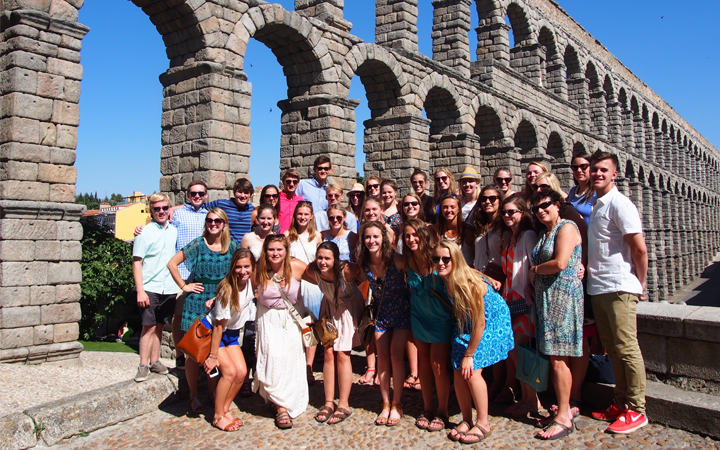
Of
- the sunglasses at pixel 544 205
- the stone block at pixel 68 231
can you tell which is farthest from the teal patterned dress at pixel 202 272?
the stone block at pixel 68 231

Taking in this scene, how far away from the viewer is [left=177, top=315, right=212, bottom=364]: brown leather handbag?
4152 mm

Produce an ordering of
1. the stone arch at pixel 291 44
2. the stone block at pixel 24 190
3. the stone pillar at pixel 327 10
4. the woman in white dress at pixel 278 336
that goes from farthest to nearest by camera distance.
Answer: the stone pillar at pixel 327 10 → the stone arch at pixel 291 44 → the stone block at pixel 24 190 → the woman in white dress at pixel 278 336

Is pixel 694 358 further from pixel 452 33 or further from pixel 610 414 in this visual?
pixel 452 33

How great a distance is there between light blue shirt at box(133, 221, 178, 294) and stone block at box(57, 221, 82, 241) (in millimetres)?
2130

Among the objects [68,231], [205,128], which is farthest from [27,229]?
[205,128]

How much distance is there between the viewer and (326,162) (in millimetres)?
6555

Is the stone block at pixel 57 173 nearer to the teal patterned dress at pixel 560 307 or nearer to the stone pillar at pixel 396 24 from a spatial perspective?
the teal patterned dress at pixel 560 307

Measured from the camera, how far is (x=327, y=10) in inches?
406

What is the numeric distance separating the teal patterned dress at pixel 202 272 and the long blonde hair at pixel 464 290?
1.87 m

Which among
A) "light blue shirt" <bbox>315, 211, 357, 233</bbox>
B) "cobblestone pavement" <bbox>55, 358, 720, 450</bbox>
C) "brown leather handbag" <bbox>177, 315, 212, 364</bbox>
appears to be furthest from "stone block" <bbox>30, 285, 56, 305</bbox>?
"light blue shirt" <bbox>315, 211, 357, 233</bbox>

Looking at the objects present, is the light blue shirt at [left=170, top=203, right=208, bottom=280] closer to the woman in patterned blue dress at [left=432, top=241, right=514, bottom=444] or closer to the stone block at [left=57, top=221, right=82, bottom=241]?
the stone block at [left=57, top=221, right=82, bottom=241]

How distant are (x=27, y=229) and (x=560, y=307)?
18.9 feet

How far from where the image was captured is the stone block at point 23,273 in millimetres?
6094

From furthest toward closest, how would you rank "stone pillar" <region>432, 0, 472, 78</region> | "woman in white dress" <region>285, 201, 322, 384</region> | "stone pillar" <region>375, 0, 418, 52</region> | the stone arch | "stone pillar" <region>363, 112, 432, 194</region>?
1. "stone pillar" <region>432, 0, 472, 78</region>
2. "stone pillar" <region>375, 0, 418, 52</region>
3. "stone pillar" <region>363, 112, 432, 194</region>
4. the stone arch
5. "woman in white dress" <region>285, 201, 322, 384</region>
